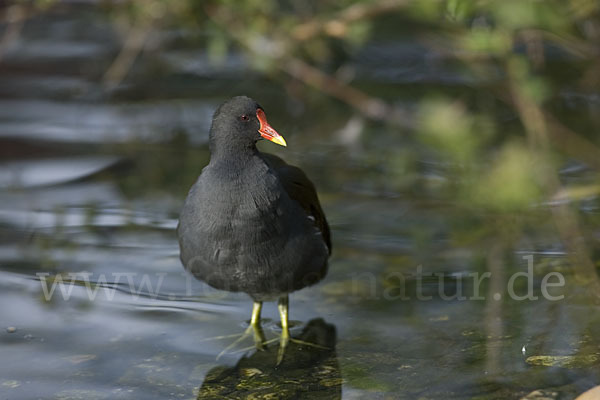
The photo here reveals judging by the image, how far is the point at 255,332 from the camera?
158 inches

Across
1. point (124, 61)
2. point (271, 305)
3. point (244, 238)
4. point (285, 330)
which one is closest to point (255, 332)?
point (285, 330)

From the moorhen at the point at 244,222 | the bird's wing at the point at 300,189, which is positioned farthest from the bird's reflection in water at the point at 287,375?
the bird's wing at the point at 300,189

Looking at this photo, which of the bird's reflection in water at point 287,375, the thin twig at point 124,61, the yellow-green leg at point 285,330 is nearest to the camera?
the bird's reflection in water at point 287,375

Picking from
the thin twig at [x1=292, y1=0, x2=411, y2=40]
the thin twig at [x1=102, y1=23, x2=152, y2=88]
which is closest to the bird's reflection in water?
the thin twig at [x1=292, y1=0, x2=411, y2=40]

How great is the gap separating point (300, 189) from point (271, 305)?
0.68 metres

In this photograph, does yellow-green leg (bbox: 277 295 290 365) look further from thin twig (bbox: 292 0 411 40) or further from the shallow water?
thin twig (bbox: 292 0 411 40)

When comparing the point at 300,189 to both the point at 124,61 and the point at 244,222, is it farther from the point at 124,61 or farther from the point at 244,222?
the point at 124,61

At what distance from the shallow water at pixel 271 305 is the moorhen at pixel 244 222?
383 mm

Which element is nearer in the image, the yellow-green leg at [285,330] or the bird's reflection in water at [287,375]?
the bird's reflection in water at [287,375]

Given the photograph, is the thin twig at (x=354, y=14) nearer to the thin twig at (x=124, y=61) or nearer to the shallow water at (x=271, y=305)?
the shallow water at (x=271, y=305)

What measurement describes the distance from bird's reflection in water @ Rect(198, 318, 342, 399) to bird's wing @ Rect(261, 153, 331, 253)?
498 millimetres

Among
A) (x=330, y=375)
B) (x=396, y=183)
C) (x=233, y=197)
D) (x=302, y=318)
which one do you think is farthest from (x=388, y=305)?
(x=396, y=183)

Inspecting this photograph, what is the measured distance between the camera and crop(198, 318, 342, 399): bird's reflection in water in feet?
11.2

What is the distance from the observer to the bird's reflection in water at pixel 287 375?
342 cm
